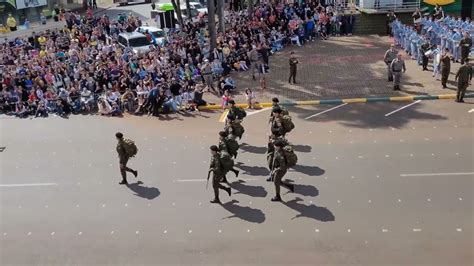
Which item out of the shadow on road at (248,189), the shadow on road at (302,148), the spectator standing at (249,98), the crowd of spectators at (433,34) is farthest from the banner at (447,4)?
the shadow on road at (248,189)

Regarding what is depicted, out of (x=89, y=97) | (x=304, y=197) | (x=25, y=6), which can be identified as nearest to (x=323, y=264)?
(x=304, y=197)

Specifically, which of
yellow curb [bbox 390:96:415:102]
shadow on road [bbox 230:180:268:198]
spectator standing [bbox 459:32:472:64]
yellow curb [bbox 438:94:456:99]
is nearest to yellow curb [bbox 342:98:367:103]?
yellow curb [bbox 390:96:415:102]

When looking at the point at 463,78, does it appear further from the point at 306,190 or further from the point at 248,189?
the point at 248,189

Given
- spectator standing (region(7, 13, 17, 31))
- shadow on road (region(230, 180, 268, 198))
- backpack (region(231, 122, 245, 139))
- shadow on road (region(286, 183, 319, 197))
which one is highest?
spectator standing (region(7, 13, 17, 31))

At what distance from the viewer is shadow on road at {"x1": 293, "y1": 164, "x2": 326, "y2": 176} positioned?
1410 cm

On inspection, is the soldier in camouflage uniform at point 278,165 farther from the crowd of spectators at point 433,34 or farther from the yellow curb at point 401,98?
the crowd of spectators at point 433,34

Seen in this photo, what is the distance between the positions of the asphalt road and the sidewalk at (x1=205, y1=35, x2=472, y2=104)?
194cm

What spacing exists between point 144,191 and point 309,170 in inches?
164

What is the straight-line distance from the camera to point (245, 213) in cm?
1225

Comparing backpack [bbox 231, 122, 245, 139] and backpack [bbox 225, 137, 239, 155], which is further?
backpack [bbox 231, 122, 245, 139]

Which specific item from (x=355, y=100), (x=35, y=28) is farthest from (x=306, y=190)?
(x=35, y=28)

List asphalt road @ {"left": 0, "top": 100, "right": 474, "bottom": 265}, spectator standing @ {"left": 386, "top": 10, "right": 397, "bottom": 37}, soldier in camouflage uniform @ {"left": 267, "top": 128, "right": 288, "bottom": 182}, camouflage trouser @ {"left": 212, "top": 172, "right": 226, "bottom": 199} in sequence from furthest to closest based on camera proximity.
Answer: spectator standing @ {"left": 386, "top": 10, "right": 397, "bottom": 37} → soldier in camouflage uniform @ {"left": 267, "top": 128, "right": 288, "bottom": 182} → camouflage trouser @ {"left": 212, "top": 172, "right": 226, "bottom": 199} → asphalt road @ {"left": 0, "top": 100, "right": 474, "bottom": 265}

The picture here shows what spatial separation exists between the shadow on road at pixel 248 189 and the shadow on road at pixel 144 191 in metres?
1.86

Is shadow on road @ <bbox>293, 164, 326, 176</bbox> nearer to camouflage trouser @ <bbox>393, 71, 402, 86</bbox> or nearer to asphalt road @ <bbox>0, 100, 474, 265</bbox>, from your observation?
asphalt road @ <bbox>0, 100, 474, 265</bbox>
